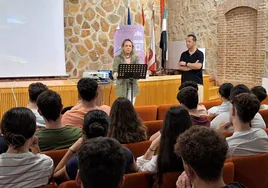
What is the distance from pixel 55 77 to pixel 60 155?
5.42 meters

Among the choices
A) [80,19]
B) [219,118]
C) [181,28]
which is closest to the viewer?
[219,118]

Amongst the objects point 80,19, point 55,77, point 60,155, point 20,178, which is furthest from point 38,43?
point 20,178

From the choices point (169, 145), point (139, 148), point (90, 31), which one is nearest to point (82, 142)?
point (169, 145)

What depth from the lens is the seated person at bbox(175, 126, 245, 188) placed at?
1310 mm

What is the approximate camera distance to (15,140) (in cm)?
175

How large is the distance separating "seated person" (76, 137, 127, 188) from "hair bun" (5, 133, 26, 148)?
2.21 ft

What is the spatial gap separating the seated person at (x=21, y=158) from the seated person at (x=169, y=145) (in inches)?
24.7

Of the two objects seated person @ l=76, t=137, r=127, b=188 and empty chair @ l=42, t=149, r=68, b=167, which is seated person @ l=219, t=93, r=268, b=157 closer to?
empty chair @ l=42, t=149, r=68, b=167

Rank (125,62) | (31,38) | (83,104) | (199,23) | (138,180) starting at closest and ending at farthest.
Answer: (138,180) < (83,104) < (125,62) < (31,38) < (199,23)

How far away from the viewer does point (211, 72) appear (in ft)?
31.2

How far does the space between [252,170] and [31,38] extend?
6.02 metres

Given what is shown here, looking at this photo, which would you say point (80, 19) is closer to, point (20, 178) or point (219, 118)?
point (219, 118)

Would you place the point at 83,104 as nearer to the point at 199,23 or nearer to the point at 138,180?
the point at 138,180

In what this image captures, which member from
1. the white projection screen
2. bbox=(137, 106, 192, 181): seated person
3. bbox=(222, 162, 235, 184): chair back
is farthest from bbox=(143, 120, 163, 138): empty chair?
the white projection screen
